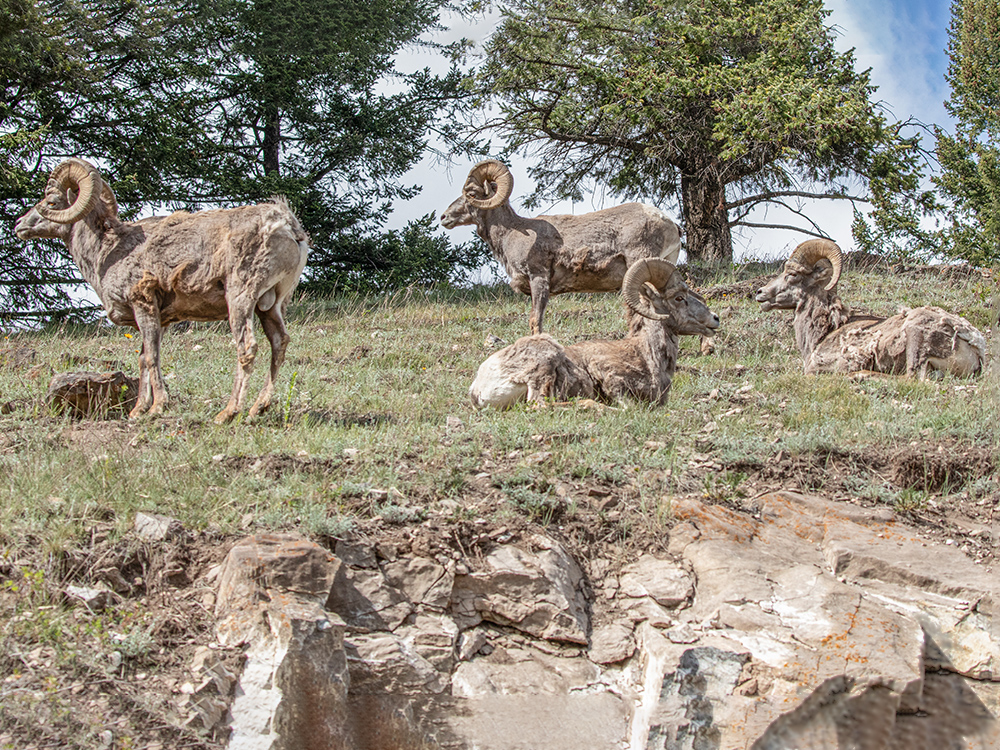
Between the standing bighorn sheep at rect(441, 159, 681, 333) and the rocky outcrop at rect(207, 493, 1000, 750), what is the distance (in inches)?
293

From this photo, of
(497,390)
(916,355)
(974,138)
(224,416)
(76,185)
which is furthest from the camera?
(974,138)

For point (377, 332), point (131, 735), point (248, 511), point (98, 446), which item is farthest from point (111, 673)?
point (377, 332)

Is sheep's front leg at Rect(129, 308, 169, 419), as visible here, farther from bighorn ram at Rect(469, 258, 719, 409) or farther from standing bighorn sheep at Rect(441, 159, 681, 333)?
standing bighorn sheep at Rect(441, 159, 681, 333)

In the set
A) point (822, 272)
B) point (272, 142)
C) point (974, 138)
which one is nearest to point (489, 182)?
point (822, 272)

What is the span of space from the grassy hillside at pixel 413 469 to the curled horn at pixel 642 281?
3.06ft

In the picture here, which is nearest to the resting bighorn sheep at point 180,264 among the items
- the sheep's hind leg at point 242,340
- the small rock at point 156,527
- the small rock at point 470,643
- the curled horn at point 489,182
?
the sheep's hind leg at point 242,340

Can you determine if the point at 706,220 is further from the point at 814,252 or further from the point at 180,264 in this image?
the point at 180,264

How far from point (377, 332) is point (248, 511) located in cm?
897

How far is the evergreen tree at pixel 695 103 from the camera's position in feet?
56.5

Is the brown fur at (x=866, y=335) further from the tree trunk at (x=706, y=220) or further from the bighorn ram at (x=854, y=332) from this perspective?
the tree trunk at (x=706, y=220)

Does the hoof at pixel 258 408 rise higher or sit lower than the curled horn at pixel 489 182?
lower

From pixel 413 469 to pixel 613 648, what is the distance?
188 centimetres

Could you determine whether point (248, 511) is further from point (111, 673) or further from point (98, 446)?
point (98, 446)

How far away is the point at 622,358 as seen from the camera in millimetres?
9336
